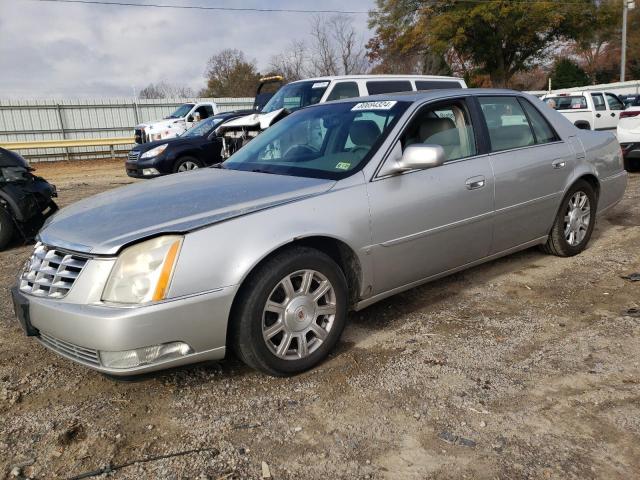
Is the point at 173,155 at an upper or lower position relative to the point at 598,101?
lower

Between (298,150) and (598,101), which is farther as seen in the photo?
(598,101)

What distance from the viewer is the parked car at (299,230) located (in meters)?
2.60

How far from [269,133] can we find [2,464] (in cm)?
292

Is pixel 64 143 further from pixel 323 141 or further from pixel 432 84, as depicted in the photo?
pixel 323 141

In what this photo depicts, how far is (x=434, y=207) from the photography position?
11.8 feet

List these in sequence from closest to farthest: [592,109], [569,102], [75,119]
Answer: [592,109], [569,102], [75,119]

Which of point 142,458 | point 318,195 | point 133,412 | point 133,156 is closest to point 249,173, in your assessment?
point 318,195

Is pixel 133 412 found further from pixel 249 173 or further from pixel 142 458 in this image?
pixel 249 173

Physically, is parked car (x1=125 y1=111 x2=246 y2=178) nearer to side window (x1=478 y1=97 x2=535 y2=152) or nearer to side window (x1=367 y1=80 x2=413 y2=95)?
side window (x1=367 y1=80 x2=413 y2=95)

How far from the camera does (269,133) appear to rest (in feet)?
14.5

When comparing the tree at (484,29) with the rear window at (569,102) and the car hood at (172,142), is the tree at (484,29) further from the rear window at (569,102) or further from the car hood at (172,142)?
the car hood at (172,142)

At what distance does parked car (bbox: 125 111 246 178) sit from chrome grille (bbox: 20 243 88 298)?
8337 millimetres

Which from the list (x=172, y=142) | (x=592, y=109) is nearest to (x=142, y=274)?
Answer: (x=172, y=142)

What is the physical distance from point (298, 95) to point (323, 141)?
5.94 metres
